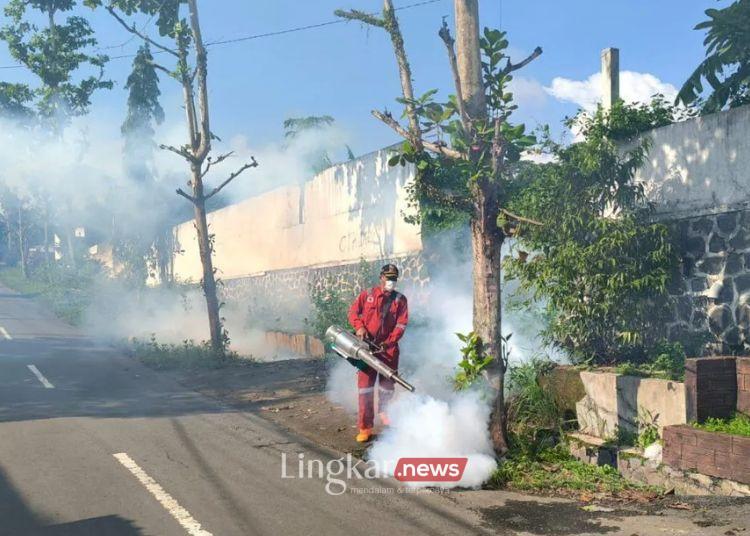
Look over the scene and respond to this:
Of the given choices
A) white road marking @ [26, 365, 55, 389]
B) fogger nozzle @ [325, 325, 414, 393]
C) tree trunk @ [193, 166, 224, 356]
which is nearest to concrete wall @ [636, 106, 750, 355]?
fogger nozzle @ [325, 325, 414, 393]

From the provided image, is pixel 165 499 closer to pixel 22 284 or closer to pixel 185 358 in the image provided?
pixel 185 358

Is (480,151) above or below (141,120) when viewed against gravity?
below

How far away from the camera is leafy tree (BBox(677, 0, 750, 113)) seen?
27.6ft

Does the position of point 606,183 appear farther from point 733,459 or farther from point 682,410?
point 733,459

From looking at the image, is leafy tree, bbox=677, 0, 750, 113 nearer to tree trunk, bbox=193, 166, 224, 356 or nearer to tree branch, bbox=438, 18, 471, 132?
tree branch, bbox=438, 18, 471, 132

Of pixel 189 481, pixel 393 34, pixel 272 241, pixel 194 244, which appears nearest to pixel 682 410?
pixel 189 481

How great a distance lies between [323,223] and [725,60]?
12.0m

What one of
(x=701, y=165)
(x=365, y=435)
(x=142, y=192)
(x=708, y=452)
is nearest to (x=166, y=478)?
(x=365, y=435)

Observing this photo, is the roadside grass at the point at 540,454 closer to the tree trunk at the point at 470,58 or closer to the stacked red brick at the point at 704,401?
the stacked red brick at the point at 704,401

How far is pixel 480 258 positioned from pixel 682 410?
242 cm

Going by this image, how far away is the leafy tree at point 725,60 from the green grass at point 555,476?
5.08 metres

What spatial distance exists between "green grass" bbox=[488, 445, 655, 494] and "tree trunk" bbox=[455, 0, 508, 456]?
394mm

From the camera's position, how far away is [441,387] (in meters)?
9.01

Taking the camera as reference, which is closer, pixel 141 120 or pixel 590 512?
pixel 590 512
